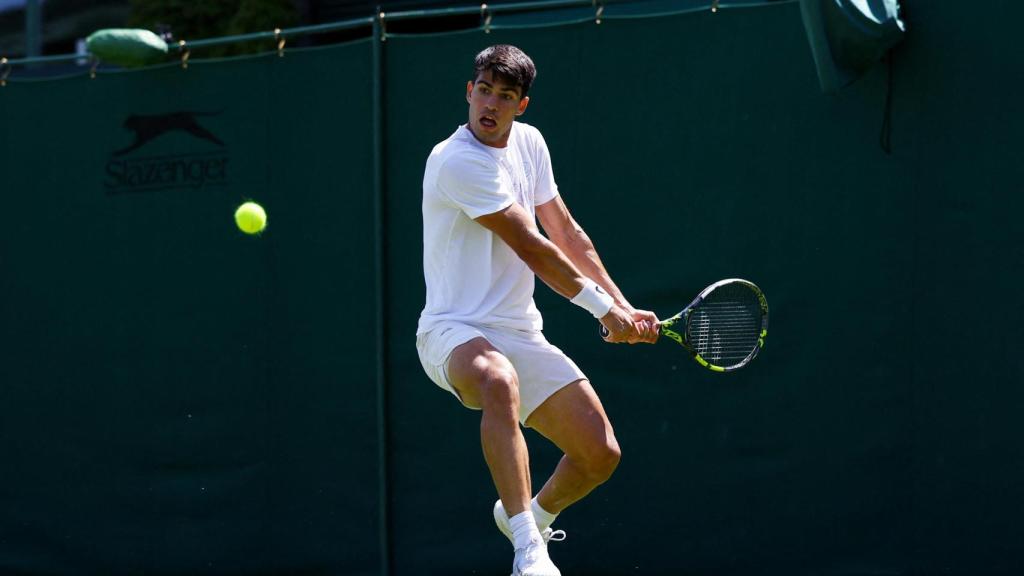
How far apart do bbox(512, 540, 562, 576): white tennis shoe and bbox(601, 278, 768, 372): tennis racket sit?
81 cm

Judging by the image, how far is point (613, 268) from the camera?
627 cm

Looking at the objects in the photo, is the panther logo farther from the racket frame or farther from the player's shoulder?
the racket frame

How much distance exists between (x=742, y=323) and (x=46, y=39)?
8.07 m

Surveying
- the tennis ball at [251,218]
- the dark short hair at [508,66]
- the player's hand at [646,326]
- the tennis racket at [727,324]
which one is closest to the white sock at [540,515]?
the tennis racket at [727,324]

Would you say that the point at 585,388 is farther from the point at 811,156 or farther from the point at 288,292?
the point at 288,292

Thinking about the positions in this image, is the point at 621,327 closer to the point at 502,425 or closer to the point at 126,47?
the point at 502,425

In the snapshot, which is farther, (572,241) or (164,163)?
(164,163)

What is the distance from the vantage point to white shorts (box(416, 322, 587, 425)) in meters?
4.93

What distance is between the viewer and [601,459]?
196 inches

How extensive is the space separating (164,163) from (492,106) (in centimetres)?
296

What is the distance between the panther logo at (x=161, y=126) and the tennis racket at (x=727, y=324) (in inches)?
117

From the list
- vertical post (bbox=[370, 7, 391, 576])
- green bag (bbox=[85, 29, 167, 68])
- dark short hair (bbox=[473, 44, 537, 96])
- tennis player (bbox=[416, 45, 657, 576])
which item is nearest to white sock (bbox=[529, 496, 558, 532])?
tennis player (bbox=[416, 45, 657, 576])

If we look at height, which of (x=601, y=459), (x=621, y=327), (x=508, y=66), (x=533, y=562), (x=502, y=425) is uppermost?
(x=508, y=66)

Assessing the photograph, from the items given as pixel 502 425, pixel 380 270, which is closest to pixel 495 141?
pixel 502 425
